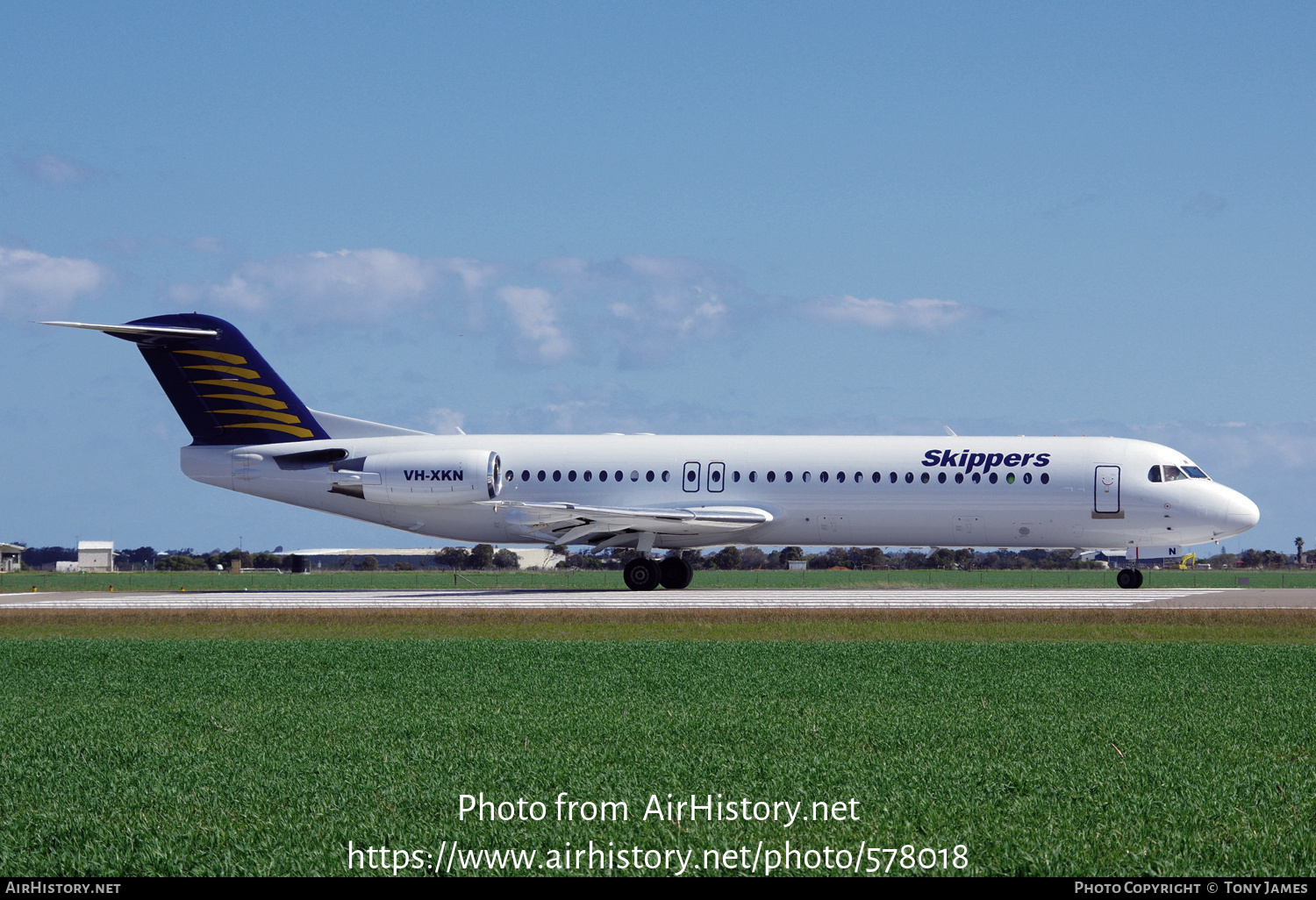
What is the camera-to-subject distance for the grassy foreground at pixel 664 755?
273 inches

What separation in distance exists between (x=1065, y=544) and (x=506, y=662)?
21.5 m

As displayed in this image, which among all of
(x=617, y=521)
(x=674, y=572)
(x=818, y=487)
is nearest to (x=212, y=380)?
(x=617, y=521)

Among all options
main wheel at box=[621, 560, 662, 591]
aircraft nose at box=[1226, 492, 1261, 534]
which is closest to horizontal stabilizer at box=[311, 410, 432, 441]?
main wheel at box=[621, 560, 662, 591]

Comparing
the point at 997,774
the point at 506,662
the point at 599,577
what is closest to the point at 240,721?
the point at 506,662

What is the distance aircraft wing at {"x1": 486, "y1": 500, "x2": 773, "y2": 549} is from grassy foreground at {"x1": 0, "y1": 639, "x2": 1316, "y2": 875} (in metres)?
15.5

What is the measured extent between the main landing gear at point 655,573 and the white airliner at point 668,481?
0.17ft

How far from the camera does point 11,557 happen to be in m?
96.1

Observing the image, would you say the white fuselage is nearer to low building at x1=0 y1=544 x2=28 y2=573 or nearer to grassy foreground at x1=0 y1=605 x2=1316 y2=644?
grassy foreground at x1=0 y1=605 x2=1316 y2=644

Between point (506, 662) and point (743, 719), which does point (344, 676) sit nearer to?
point (506, 662)

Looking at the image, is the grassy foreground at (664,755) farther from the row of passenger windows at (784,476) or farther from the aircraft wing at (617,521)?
the row of passenger windows at (784,476)

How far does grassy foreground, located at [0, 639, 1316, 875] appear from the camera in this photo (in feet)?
22.8

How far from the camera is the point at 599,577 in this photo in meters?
51.0

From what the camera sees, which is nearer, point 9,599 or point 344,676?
point 344,676

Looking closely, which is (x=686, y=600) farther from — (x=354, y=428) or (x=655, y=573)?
(x=354, y=428)
